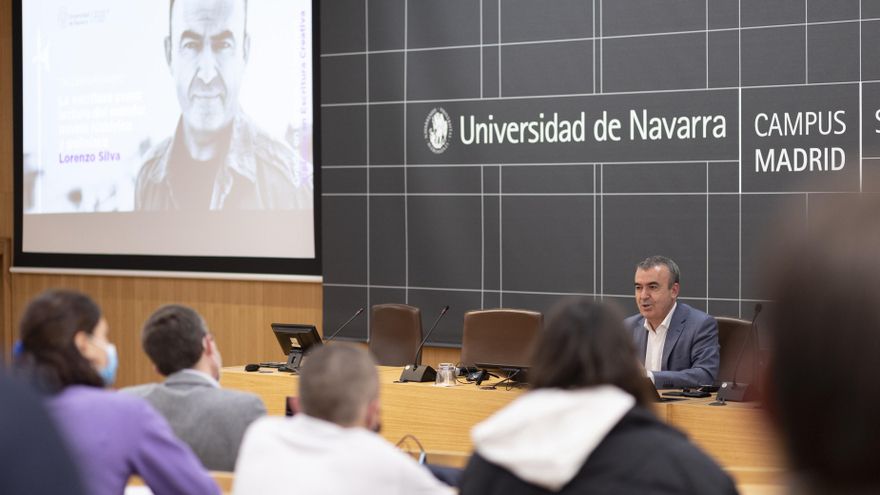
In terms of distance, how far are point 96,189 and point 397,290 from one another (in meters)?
2.94

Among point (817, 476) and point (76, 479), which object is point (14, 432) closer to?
point (76, 479)

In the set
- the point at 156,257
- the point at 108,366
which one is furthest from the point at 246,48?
the point at 108,366

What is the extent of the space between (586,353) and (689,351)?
3.51m

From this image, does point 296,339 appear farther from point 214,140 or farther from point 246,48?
point 246,48

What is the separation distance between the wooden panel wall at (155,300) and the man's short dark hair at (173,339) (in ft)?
12.6

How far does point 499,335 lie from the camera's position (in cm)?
601

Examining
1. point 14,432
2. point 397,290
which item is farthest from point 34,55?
point 14,432

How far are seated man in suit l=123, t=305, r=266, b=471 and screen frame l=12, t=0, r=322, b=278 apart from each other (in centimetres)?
430

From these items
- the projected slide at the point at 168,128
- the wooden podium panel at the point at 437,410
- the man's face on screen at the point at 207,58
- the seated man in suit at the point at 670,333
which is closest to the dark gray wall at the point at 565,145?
the projected slide at the point at 168,128

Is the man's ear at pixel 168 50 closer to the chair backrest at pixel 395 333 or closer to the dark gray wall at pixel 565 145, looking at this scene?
the dark gray wall at pixel 565 145

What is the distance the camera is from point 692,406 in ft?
14.9

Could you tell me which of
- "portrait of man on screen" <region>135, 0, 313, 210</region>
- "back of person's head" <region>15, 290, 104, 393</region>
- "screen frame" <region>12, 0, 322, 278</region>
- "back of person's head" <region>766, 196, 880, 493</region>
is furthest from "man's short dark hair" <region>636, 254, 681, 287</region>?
"back of person's head" <region>766, 196, 880, 493</region>

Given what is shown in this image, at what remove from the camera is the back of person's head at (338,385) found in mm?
2338

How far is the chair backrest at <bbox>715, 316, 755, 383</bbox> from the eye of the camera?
210 inches
